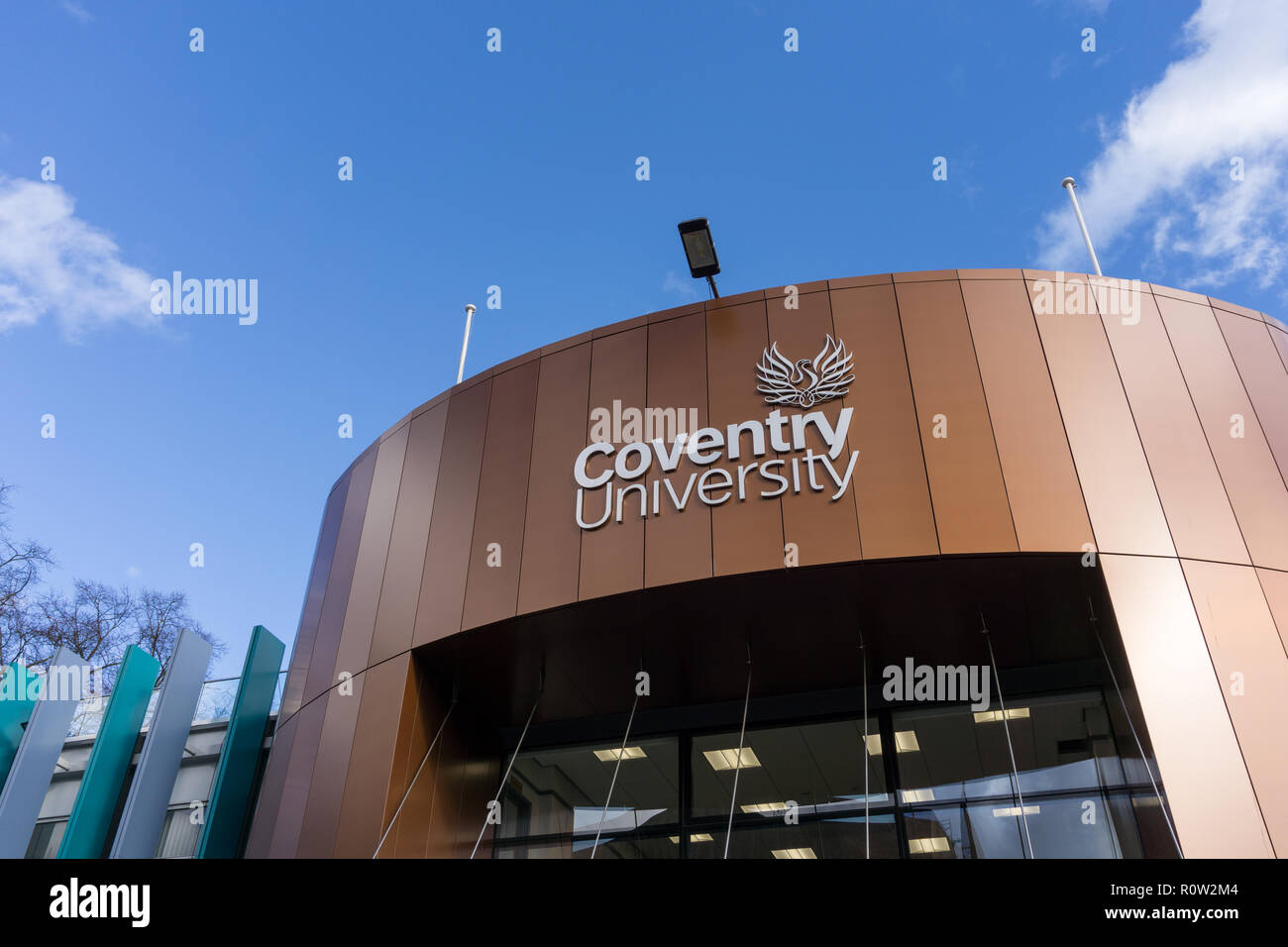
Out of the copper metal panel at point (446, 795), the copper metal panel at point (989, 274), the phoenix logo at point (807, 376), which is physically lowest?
the copper metal panel at point (446, 795)

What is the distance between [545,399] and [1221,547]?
20.9 feet

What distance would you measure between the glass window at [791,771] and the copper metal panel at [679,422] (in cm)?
265

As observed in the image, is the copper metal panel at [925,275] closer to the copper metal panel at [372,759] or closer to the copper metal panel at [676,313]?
the copper metal panel at [676,313]

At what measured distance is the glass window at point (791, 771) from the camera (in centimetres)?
895

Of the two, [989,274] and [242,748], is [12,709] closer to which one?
[242,748]

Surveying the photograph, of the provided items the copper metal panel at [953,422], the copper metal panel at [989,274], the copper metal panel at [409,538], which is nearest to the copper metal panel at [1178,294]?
the copper metal panel at [989,274]

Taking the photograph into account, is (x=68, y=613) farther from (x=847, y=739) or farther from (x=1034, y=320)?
(x=1034, y=320)

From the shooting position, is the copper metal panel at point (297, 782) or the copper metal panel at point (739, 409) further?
the copper metal panel at point (297, 782)

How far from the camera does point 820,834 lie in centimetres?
873

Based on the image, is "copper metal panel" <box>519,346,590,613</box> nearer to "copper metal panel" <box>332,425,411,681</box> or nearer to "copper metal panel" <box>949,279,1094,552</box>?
"copper metal panel" <box>332,425,411,681</box>

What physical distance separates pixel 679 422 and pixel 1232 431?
16.4ft

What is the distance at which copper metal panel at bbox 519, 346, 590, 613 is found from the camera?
8.53 meters
